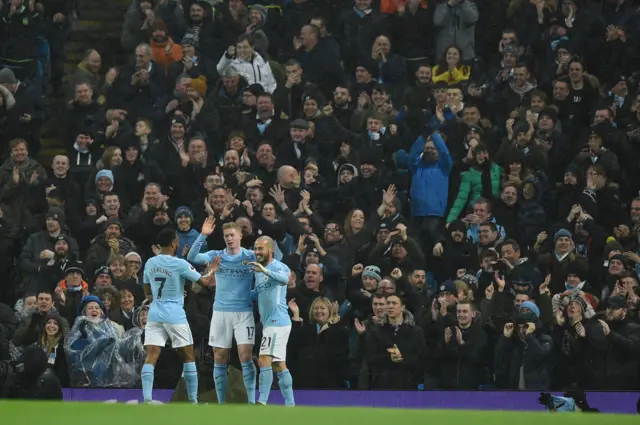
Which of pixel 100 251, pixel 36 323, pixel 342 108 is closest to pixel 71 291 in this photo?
pixel 36 323

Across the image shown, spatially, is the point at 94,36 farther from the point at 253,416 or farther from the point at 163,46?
the point at 253,416

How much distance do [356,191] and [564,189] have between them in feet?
9.39

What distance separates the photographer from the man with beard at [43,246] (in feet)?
67.5

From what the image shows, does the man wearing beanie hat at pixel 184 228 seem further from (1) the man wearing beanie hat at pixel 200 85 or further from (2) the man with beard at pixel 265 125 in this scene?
(1) the man wearing beanie hat at pixel 200 85

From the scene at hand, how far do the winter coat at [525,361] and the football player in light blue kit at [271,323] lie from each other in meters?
2.78

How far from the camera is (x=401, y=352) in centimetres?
1814

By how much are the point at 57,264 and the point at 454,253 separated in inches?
210

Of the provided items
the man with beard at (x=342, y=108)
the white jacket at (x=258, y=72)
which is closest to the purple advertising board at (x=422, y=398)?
the man with beard at (x=342, y=108)

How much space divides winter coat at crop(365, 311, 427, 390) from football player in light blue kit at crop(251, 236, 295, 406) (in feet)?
5.17

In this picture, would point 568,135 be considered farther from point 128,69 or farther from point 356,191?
point 128,69

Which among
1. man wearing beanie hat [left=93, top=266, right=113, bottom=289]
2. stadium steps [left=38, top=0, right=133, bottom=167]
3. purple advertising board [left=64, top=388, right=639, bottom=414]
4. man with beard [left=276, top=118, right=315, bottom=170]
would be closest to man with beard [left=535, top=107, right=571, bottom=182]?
man with beard [left=276, top=118, right=315, bottom=170]

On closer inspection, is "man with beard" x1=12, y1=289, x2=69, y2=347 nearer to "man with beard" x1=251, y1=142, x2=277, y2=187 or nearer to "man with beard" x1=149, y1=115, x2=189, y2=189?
"man with beard" x1=149, y1=115, x2=189, y2=189

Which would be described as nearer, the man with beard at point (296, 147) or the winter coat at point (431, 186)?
the winter coat at point (431, 186)

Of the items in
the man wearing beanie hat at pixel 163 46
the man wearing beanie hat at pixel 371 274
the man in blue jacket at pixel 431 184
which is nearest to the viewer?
the man wearing beanie hat at pixel 371 274
